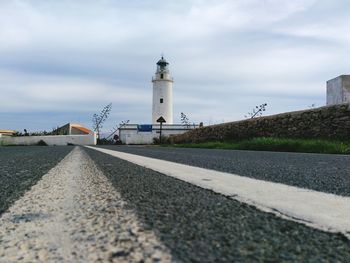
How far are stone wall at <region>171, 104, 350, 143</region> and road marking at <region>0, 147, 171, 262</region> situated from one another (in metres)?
12.5

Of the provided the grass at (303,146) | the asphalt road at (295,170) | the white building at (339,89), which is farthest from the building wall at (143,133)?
the asphalt road at (295,170)

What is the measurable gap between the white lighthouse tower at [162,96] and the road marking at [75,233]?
58.6m

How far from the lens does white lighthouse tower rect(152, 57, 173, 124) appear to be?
60.8 m

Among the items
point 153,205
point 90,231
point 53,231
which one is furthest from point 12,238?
point 153,205

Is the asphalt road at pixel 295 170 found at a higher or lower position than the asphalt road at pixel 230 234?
higher

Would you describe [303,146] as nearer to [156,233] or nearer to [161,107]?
[156,233]

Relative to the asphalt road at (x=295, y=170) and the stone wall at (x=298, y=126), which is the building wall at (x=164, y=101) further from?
the asphalt road at (x=295, y=170)

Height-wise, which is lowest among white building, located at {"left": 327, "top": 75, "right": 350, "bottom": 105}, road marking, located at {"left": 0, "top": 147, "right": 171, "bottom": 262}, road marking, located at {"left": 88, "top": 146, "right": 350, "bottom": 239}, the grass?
road marking, located at {"left": 0, "top": 147, "right": 171, "bottom": 262}

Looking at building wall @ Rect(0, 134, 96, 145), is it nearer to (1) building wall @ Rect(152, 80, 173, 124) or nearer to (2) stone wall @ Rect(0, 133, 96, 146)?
(2) stone wall @ Rect(0, 133, 96, 146)

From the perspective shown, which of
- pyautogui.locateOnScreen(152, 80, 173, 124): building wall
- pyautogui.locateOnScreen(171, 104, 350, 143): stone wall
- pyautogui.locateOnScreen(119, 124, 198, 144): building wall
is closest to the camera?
pyautogui.locateOnScreen(171, 104, 350, 143): stone wall

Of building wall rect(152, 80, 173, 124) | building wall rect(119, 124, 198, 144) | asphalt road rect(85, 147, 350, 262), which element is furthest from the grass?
building wall rect(152, 80, 173, 124)

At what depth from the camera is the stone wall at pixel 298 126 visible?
534 inches

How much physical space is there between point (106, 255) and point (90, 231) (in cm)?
27

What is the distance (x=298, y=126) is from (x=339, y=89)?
600cm
